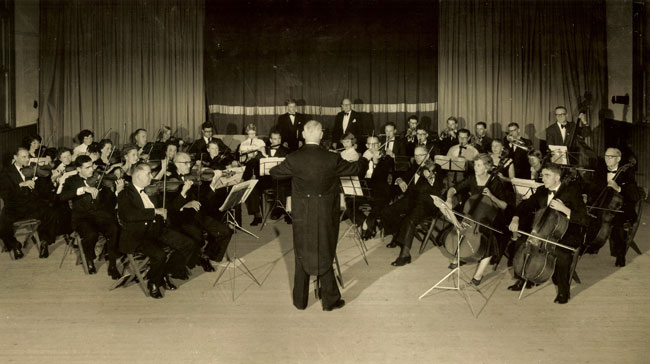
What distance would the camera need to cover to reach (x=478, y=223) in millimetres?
5773

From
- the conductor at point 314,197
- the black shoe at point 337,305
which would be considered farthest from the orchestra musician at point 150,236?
the black shoe at point 337,305

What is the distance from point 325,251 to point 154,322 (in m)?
1.34

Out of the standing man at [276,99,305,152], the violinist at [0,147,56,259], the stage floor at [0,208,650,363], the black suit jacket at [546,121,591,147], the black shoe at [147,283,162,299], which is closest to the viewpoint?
the stage floor at [0,208,650,363]

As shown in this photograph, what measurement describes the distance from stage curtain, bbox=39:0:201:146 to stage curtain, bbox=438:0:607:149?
166 inches

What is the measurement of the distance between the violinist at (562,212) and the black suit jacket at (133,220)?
2975 mm

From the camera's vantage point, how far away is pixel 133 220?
570 centimetres

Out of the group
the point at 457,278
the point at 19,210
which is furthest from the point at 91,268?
the point at 457,278

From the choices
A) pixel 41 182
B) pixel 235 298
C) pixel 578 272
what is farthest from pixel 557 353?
pixel 41 182

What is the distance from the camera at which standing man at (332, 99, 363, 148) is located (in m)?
10.5

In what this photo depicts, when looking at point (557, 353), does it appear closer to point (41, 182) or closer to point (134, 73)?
point (41, 182)

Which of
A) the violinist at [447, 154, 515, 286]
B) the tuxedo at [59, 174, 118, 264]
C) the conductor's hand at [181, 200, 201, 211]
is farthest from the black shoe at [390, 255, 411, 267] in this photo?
the tuxedo at [59, 174, 118, 264]

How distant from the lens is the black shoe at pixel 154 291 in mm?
5590

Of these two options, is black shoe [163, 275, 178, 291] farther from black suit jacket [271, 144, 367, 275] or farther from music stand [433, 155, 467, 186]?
music stand [433, 155, 467, 186]

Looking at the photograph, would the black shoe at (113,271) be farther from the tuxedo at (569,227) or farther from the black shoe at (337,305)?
the tuxedo at (569,227)
